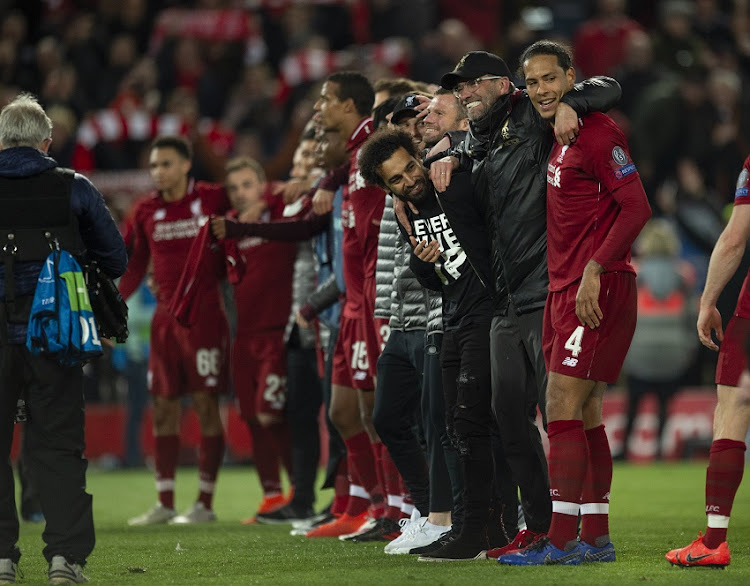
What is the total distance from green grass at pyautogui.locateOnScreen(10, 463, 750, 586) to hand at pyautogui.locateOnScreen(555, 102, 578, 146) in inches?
Answer: 79.3

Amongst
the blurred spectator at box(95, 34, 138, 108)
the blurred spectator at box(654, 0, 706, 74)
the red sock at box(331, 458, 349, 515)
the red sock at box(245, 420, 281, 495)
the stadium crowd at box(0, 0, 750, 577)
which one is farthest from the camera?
the blurred spectator at box(95, 34, 138, 108)

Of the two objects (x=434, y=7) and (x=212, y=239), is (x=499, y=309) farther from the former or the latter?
(x=434, y=7)

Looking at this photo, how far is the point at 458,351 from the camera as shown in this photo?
698cm

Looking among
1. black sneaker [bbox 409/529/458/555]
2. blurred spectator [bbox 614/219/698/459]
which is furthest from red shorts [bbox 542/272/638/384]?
blurred spectator [bbox 614/219/698/459]

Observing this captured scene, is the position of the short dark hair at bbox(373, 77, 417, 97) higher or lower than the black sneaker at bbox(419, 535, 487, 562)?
higher

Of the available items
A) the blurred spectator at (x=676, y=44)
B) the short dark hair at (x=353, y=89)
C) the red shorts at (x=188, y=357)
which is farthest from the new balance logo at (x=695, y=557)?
the blurred spectator at (x=676, y=44)

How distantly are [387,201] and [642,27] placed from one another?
527 inches

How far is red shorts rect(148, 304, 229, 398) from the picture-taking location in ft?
34.2

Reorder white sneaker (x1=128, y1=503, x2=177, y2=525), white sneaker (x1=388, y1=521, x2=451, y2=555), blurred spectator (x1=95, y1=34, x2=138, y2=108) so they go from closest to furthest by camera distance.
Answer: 1. white sneaker (x1=388, y1=521, x2=451, y2=555)
2. white sneaker (x1=128, y1=503, x2=177, y2=525)
3. blurred spectator (x1=95, y1=34, x2=138, y2=108)

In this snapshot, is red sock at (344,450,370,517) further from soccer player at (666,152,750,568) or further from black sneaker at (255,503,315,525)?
soccer player at (666,152,750,568)

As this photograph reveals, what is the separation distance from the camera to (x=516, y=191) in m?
6.68

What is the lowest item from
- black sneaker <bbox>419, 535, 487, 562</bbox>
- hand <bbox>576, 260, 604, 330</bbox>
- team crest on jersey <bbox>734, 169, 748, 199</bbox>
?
black sneaker <bbox>419, 535, 487, 562</bbox>

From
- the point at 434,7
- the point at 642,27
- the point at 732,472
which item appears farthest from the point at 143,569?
the point at 642,27

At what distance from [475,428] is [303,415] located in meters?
3.70
